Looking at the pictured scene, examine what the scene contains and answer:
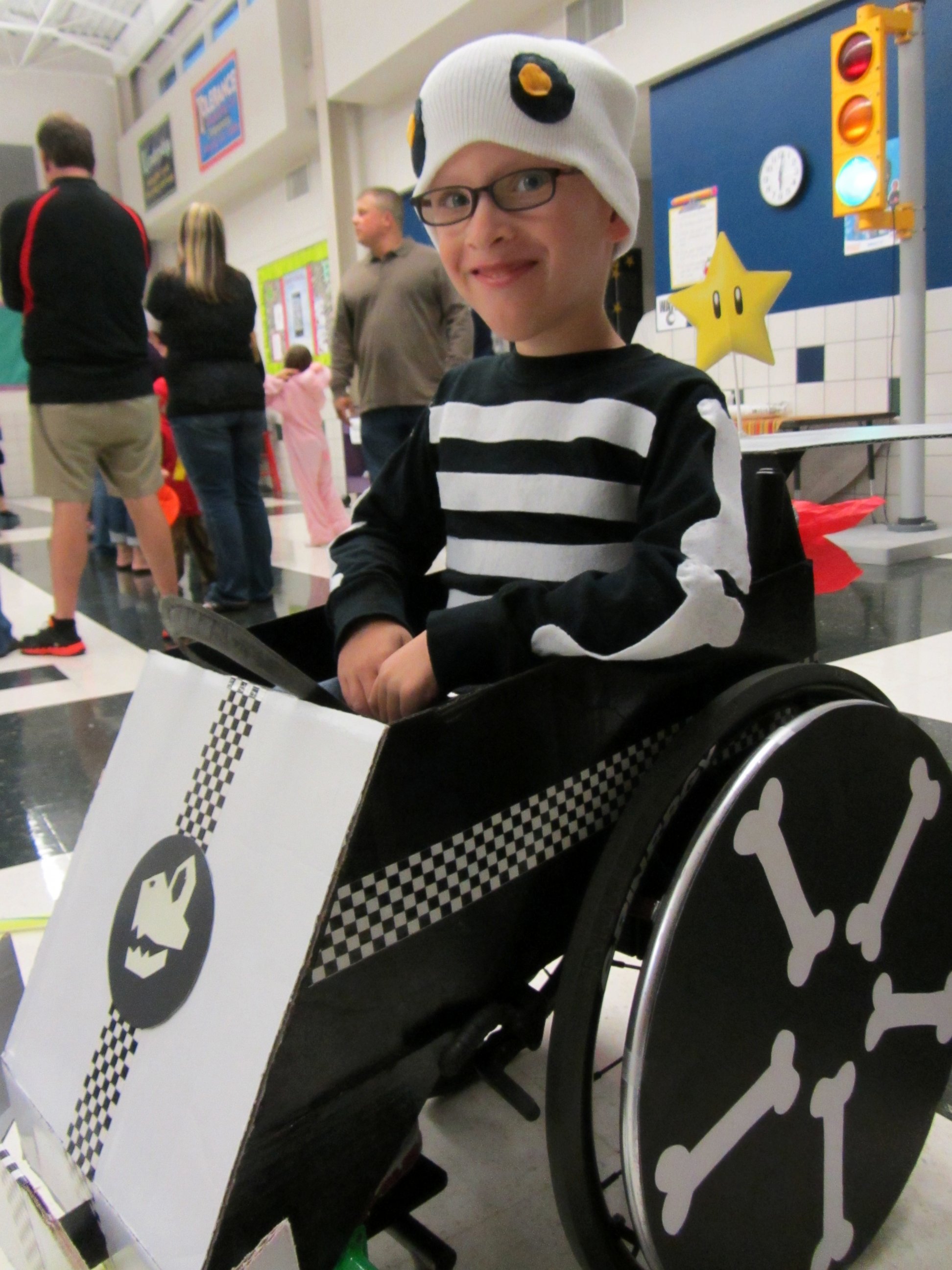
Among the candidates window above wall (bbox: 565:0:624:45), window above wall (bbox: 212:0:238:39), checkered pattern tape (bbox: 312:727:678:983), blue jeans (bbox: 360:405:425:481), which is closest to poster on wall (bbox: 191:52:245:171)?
window above wall (bbox: 212:0:238:39)

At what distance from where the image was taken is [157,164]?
859 centimetres

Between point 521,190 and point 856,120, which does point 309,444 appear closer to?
point 856,120

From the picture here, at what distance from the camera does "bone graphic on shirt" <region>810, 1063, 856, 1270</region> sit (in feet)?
1.92

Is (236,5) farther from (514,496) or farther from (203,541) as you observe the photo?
(514,496)

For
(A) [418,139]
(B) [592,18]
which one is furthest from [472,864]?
(B) [592,18]

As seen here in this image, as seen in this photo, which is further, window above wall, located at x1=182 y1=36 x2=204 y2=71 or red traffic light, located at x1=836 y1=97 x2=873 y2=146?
window above wall, located at x1=182 y1=36 x2=204 y2=71

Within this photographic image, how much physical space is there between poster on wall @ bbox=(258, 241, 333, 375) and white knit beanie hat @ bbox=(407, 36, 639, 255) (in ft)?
20.6

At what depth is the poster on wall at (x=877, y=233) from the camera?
11.0 ft

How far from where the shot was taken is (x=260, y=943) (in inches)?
18.9

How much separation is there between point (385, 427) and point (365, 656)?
2334 millimetres

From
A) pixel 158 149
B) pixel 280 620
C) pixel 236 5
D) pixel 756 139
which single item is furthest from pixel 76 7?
pixel 280 620

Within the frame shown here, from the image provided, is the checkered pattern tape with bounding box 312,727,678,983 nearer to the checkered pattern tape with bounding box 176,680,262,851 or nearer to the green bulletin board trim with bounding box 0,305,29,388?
the checkered pattern tape with bounding box 176,680,262,851

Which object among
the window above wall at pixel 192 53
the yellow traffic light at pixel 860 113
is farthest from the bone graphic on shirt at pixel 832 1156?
the window above wall at pixel 192 53

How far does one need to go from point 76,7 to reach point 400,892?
9.77 meters
